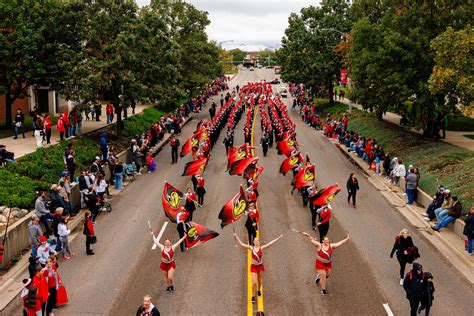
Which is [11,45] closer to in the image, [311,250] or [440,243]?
[311,250]

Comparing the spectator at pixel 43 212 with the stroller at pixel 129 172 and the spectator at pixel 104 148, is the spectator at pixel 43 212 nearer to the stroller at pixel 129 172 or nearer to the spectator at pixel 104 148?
the stroller at pixel 129 172

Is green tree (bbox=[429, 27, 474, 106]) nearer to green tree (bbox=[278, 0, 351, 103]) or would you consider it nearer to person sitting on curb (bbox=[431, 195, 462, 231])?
person sitting on curb (bbox=[431, 195, 462, 231])

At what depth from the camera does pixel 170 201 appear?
16.9m

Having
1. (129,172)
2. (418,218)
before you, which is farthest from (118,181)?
(418,218)

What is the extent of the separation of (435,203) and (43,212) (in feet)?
43.3

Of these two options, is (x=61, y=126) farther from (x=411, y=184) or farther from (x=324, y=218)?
(x=411, y=184)

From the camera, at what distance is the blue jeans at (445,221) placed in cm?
1720

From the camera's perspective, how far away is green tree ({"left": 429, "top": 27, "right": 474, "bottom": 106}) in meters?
22.4

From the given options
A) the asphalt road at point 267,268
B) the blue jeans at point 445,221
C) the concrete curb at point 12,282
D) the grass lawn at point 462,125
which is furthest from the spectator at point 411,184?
the grass lawn at point 462,125

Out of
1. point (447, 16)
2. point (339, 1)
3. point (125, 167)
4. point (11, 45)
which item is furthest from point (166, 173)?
point (339, 1)

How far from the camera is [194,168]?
869 inches

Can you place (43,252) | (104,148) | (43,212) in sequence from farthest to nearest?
1. (104,148)
2. (43,212)
3. (43,252)

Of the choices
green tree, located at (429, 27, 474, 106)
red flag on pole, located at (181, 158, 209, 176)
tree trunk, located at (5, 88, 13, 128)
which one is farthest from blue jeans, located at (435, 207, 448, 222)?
tree trunk, located at (5, 88, 13, 128)

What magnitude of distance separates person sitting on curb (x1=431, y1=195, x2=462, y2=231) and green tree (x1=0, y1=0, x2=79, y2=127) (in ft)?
69.1
